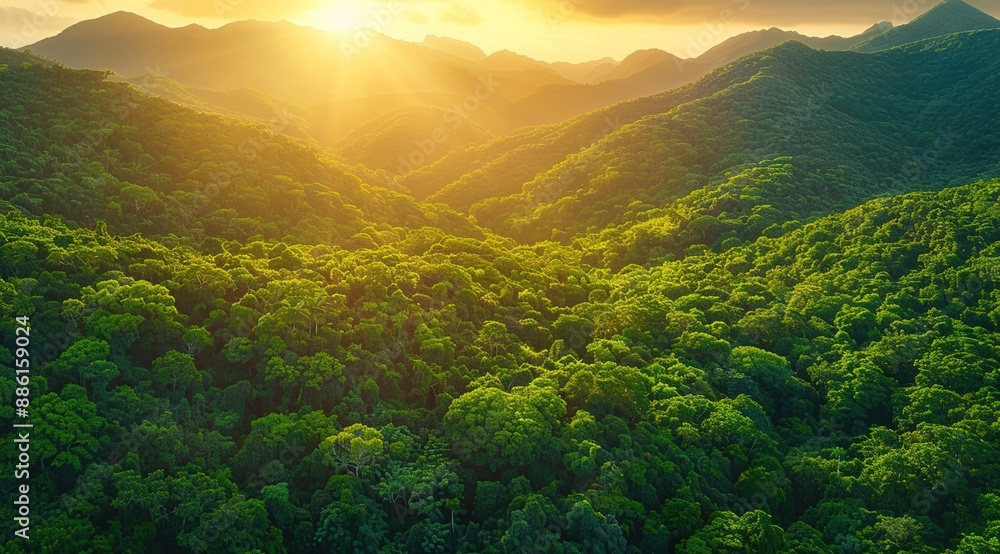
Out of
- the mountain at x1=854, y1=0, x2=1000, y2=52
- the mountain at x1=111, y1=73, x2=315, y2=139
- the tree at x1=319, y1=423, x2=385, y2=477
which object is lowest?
the tree at x1=319, y1=423, x2=385, y2=477

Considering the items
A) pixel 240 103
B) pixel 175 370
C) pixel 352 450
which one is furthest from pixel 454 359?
pixel 240 103

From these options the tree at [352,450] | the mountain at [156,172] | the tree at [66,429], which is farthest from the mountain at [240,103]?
the tree at [352,450]

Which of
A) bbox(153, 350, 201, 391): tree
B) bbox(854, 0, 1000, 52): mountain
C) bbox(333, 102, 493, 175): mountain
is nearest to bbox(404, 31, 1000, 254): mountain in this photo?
bbox(333, 102, 493, 175): mountain

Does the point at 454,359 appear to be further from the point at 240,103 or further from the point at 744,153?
the point at 240,103

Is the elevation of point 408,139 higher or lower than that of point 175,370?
higher
